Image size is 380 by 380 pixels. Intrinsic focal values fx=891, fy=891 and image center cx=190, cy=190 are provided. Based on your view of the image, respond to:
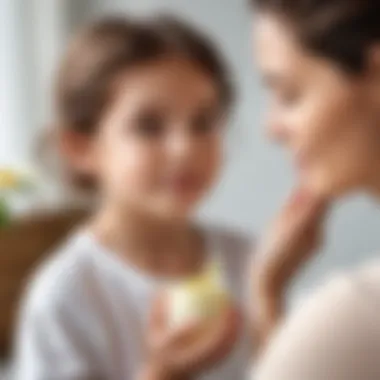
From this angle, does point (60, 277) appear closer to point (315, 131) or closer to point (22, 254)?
point (22, 254)

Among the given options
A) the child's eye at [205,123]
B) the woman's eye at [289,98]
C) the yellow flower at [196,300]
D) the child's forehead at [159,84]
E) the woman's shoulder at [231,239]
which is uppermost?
the child's forehead at [159,84]

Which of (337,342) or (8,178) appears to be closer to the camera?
(337,342)

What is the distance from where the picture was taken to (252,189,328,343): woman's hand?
70cm

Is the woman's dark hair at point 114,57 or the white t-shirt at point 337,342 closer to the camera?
the white t-shirt at point 337,342

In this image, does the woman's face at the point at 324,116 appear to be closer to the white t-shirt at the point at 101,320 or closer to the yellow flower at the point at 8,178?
the white t-shirt at the point at 101,320

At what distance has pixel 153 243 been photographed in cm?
73

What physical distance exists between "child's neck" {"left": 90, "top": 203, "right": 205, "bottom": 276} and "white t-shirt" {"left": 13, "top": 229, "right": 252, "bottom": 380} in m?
0.01

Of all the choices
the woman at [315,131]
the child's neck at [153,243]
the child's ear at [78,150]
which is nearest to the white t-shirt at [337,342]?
the woman at [315,131]

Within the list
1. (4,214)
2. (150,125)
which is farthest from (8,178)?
(150,125)

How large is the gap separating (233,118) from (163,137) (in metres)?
0.06

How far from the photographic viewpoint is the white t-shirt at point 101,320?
72 centimetres

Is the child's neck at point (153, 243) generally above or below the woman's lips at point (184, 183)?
below

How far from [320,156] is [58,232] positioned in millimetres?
229

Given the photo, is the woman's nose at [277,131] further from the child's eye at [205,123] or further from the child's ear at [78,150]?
the child's ear at [78,150]
